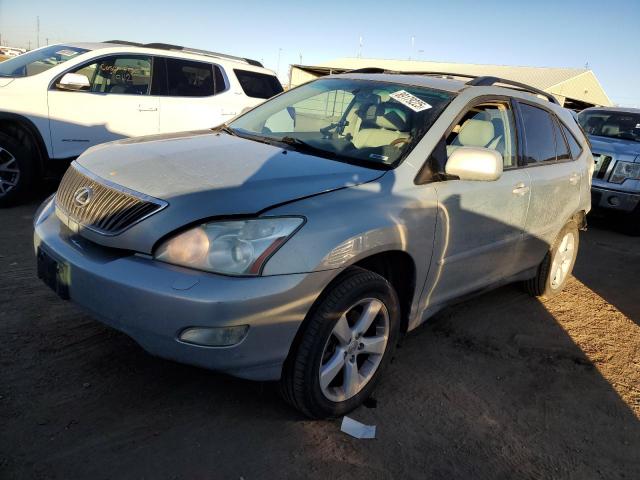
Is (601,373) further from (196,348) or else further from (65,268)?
(65,268)

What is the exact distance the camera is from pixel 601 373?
355 centimetres

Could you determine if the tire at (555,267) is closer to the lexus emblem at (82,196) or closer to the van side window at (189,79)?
the lexus emblem at (82,196)

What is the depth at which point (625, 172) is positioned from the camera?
7848mm

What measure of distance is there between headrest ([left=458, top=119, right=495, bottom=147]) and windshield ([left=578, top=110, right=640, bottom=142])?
6457mm

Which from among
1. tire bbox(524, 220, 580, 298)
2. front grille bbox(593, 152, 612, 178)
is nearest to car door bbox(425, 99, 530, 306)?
tire bbox(524, 220, 580, 298)

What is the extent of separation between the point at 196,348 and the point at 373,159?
4.65 ft

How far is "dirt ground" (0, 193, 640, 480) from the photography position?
232 cm

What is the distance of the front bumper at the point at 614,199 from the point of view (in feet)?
25.3

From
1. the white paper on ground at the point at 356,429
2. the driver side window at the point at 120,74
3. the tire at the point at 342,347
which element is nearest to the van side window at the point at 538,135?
the tire at the point at 342,347

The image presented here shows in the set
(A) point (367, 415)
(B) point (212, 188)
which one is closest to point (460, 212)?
(A) point (367, 415)

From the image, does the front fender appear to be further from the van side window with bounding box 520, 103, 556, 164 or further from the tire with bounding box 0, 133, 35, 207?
the tire with bounding box 0, 133, 35, 207

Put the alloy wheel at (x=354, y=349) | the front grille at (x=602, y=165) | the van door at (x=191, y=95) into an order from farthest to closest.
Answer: the front grille at (x=602, y=165) < the van door at (x=191, y=95) < the alloy wheel at (x=354, y=349)

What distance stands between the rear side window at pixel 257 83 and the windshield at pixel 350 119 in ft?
12.8

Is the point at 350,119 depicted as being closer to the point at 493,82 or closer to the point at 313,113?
the point at 313,113
